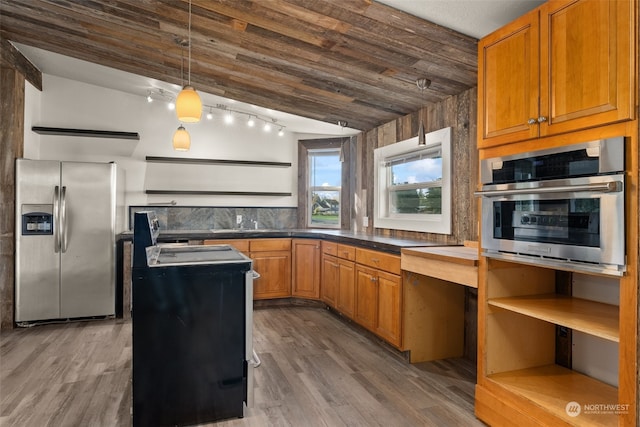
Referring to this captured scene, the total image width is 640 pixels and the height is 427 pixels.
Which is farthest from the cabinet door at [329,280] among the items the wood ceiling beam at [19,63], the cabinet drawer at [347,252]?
the wood ceiling beam at [19,63]

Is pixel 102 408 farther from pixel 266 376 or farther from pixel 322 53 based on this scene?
pixel 322 53

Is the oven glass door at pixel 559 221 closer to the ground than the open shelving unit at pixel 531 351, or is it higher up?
higher up

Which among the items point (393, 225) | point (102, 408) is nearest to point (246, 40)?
point (393, 225)

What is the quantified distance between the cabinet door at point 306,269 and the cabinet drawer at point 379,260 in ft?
3.34

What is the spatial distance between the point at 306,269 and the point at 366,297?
4.19 feet

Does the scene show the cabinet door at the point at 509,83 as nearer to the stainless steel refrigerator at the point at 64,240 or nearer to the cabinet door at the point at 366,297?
the cabinet door at the point at 366,297

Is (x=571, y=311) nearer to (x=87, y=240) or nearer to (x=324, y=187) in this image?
(x=324, y=187)

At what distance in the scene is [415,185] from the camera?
3.91 meters

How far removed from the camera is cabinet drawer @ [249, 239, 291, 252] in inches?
182

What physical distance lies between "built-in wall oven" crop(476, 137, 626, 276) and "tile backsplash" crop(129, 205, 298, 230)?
3.51 metres

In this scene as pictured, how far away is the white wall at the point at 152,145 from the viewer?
461 cm

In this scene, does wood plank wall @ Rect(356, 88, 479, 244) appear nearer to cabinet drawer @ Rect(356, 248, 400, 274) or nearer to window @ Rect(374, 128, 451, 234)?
window @ Rect(374, 128, 451, 234)

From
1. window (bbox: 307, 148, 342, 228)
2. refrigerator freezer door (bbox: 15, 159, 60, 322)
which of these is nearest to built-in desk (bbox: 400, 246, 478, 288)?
window (bbox: 307, 148, 342, 228)

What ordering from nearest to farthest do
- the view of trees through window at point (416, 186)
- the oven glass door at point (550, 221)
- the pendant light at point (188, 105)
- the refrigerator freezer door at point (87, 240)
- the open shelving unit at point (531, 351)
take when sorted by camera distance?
the oven glass door at point (550, 221) < the open shelving unit at point (531, 351) < the pendant light at point (188, 105) < the view of trees through window at point (416, 186) < the refrigerator freezer door at point (87, 240)
